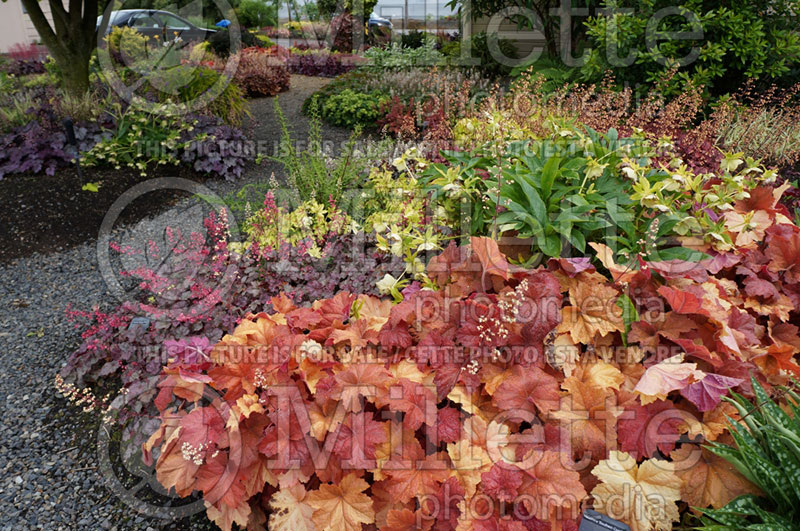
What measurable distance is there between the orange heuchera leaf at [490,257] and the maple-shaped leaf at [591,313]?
240 millimetres

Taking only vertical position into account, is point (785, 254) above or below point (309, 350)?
above

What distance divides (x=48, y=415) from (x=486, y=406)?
198cm

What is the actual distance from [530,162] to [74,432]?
229 cm

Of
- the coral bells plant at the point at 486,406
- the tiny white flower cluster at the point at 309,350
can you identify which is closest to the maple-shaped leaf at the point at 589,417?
the coral bells plant at the point at 486,406

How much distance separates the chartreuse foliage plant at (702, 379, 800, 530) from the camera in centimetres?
118

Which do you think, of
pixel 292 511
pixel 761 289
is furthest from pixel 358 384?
pixel 761 289

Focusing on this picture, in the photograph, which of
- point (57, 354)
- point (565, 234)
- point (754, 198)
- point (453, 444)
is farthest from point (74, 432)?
point (754, 198)

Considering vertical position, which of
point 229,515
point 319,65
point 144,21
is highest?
point 144,21

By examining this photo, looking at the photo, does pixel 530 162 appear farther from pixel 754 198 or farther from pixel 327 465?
pixel 327 465

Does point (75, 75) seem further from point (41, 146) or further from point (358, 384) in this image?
point (358, 384)

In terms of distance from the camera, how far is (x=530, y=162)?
7.44 feet

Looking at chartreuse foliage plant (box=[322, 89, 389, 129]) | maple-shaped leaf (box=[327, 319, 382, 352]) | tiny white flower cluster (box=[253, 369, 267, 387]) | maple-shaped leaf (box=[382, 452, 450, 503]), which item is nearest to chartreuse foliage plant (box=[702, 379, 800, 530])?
maple-shaped leaf (box=[382, 452, 450, 503])

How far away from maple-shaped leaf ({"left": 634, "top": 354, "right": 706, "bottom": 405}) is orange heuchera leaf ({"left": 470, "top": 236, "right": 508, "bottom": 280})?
1.63 ft

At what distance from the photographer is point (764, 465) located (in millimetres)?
1220
